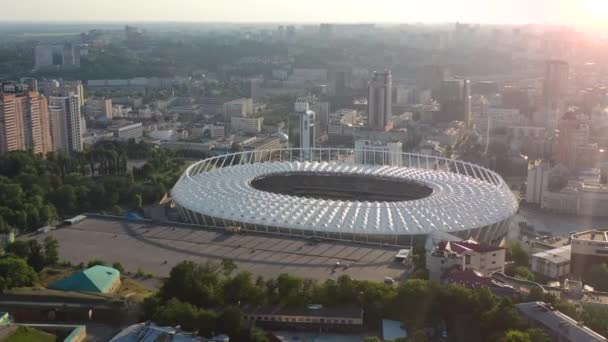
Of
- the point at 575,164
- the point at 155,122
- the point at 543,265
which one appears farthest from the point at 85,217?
the point at 155,122

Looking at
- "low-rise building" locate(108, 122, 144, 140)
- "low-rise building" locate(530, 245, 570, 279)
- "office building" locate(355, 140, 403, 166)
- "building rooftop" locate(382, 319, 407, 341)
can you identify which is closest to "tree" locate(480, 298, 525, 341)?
"building rooftop" locate(382, 319, 407, 341)

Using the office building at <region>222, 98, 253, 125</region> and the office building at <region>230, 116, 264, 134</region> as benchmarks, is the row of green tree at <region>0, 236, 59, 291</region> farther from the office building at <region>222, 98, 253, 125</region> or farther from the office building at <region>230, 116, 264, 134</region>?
the office building at <region>222, 98, 253, 125</region>

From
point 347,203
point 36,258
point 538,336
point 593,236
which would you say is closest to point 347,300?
point 538,336

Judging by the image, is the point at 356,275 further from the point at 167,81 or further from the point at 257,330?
the point at 167,81

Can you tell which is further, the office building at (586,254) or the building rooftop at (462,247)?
the office building at (586,254)

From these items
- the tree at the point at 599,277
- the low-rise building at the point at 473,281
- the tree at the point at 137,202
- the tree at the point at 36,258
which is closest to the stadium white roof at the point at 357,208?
the tree at the point at 137,202

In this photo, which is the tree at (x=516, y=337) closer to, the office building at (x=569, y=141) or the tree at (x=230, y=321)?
the tree at (x=230, y=321)
